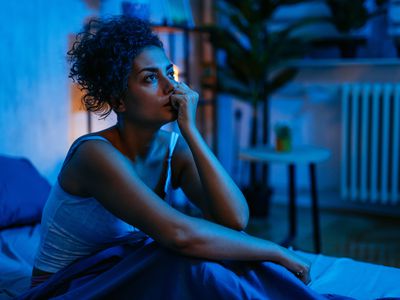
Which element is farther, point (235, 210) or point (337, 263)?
point (337, 263)

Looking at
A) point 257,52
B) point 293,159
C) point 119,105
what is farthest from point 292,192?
point 119,105

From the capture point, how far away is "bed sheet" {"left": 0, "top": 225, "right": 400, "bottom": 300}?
1.30 meters

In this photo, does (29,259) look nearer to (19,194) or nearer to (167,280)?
(19,194)

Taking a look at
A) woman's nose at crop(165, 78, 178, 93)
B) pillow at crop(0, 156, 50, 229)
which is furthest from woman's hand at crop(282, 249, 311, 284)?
pillow at crop(0, 156, 50, 229)

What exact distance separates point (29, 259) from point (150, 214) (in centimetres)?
75

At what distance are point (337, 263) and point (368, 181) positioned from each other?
1.97 metres

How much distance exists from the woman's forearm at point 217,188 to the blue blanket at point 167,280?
114 mm

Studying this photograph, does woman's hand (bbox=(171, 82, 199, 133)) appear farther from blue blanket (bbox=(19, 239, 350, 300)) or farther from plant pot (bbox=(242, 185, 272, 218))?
plant pot (bbox=(242, 185, 272, 218))

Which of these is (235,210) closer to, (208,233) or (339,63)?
(208,233)

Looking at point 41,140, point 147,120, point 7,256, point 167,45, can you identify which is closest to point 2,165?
point 7,256

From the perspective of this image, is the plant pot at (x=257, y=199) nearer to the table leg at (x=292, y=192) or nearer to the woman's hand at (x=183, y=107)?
the table leg at (x=292, y=192)

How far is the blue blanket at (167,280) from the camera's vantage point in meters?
1.02

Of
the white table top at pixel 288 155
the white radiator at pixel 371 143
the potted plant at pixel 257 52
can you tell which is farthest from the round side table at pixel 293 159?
the white radiator at pixel 371 143

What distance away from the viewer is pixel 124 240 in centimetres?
122
